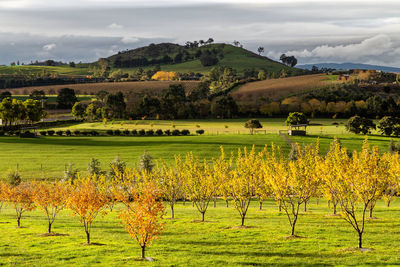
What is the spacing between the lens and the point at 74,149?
368 feet

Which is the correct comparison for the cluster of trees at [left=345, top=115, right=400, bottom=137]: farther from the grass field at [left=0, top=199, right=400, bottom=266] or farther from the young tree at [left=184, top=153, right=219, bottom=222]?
the young tree at [left=184, top=153, right=219, bottom=222]

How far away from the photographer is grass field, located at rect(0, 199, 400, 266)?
31613mm

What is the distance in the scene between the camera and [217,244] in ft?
121

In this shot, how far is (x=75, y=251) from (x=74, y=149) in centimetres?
8115

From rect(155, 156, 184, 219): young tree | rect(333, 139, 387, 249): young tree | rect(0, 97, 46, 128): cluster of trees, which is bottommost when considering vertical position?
rect(155, 156, 184, 219): young tree

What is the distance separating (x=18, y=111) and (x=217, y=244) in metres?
136

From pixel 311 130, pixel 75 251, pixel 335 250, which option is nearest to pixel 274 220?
pixel 335 250

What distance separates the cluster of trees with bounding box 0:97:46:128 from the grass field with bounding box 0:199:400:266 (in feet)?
368

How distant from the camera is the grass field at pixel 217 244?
3161 cm

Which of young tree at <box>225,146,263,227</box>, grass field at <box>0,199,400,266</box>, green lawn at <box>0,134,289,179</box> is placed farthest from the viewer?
green lawn at <box>0,134,289,179</box>

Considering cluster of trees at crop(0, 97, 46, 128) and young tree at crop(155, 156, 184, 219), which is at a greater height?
cluster of trees at crop(0, 97, 46, 128)

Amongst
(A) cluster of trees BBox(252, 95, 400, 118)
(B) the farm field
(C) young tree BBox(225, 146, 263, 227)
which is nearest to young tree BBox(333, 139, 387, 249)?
(C) young tree BBox(225, 146, 263, 227)

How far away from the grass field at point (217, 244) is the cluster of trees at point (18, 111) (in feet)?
368

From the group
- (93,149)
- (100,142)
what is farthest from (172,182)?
(100,142)
